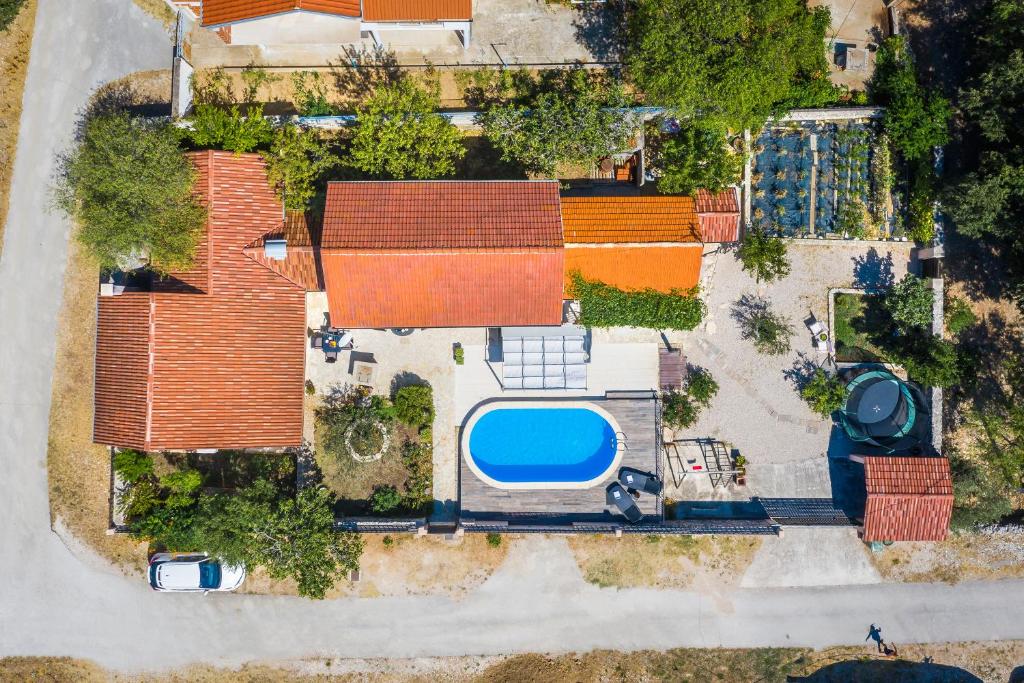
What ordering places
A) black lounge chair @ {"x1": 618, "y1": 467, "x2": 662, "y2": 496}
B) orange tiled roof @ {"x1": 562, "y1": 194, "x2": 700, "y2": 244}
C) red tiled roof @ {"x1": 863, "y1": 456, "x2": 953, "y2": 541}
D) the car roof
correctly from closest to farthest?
1. orange tiled roof @ {"x1": 562, "y1": 194, "x2": 700, "y2": 244}
2. red tiled roof @ {"x1": 863, "y1": 456, "x2": 953, "y2": 541}
3. the car roof
4. black lounge chair @ {"x1": 618, "y1": 467, "x2": 662, "y2": 496}

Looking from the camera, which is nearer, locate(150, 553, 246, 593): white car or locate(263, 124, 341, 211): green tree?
locate(263, 124, 341, 211): green tree

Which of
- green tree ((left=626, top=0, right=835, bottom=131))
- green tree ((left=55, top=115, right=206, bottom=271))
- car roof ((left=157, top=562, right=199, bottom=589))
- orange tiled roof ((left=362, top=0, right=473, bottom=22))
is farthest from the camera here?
car roof ((left=157, top=562, right=199, bottom=589))

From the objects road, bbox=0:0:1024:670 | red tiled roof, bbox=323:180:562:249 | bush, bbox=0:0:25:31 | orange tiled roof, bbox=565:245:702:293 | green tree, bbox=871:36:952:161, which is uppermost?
bush, bbox=0:0:25:31

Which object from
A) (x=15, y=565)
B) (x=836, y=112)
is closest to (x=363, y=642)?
(x=15, y=565)

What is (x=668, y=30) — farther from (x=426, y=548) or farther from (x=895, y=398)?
(x=426, y=548)

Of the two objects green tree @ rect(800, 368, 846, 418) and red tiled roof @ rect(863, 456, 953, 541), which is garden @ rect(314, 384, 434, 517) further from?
red tiled roof @ rect(863, 456, 953, 541)

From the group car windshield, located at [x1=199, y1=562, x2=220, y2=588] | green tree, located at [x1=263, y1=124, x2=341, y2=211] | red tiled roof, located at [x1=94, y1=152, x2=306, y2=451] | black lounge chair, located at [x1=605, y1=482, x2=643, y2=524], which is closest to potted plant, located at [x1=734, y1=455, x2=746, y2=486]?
black lounge chair, located at [x1=605, y1=482, x2=643, y2=524]

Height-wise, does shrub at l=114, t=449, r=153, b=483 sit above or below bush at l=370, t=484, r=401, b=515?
above

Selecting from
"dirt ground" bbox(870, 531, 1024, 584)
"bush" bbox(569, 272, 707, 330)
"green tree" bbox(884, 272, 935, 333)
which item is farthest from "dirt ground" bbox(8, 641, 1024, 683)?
"bush" bbox(569, 272, 707, 330)
